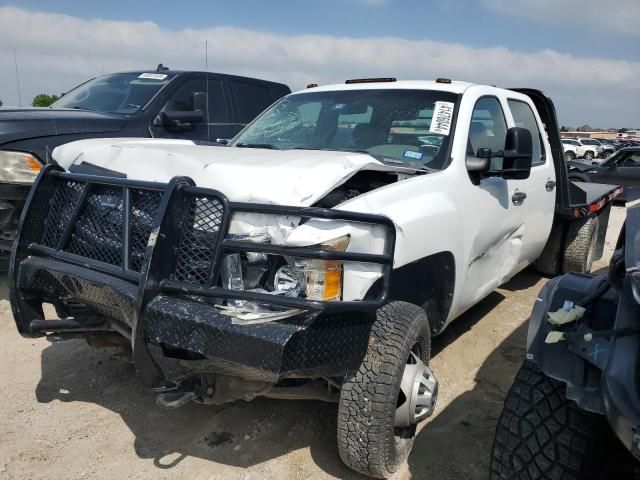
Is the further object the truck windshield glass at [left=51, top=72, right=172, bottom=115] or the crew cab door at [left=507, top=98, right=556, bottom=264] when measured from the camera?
the truck windshield glass at [left=51, top=72, right=172, bottom=115]

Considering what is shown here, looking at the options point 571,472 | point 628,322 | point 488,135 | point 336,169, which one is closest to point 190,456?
point 336,169

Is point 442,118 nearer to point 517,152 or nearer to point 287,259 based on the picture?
point 517,152

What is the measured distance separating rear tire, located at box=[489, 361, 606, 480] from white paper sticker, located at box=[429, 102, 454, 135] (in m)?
1.72

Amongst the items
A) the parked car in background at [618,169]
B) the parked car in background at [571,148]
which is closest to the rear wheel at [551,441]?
the parked car in background at [618,169]

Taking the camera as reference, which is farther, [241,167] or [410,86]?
[410,86]

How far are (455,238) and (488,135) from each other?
1131mm

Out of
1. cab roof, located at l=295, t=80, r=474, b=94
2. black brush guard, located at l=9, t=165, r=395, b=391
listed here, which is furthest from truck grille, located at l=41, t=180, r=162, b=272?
cab roof, located at l=295, t=80, r=474, b=94

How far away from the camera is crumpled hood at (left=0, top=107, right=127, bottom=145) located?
15.8 feet

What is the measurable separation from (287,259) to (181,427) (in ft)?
4.67

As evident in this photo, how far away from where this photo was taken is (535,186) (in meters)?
4.43

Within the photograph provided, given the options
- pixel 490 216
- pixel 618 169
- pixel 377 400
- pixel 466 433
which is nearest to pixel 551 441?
pixel 377 400

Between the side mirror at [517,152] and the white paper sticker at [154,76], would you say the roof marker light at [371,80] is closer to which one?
the side mirror at [517,152]

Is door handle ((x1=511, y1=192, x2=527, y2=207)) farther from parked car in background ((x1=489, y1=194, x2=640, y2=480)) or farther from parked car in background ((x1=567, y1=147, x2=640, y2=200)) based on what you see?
parked car in background ((x1=567, y1=147, x2=640, y2=200))

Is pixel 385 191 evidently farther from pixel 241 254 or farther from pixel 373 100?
pixel 373 100
